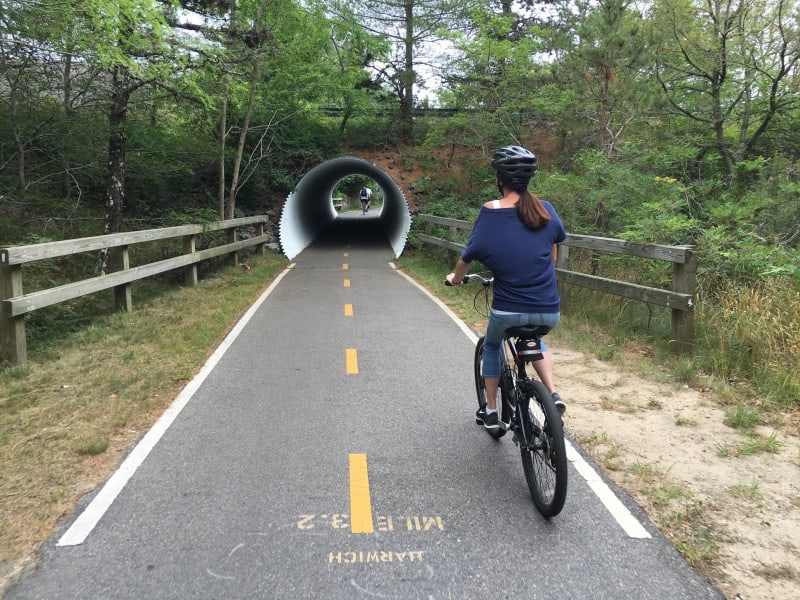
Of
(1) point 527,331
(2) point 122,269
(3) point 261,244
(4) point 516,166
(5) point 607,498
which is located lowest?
(5) point 607,498

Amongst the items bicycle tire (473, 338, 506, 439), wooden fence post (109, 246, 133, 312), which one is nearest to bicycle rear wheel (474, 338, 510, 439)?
bicycle tire (473, 338, 506, 439)

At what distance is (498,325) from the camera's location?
372 centimetres

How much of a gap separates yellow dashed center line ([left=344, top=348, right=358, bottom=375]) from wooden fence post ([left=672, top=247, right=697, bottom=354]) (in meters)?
3.67

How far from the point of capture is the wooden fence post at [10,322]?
5957mm

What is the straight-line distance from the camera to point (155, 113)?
13688mm

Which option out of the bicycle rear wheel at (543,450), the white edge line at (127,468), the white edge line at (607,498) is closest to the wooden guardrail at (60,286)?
the white edge line at (127,468)

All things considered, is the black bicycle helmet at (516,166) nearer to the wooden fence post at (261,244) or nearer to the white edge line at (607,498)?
the white edge line at (607,498)

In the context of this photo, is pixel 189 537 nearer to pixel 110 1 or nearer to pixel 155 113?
pixel 110 1

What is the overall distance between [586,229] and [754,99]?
13.9ft

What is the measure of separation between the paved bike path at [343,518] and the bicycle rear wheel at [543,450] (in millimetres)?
141

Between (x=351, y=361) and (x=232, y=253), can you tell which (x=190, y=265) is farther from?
(x=351, y=361)

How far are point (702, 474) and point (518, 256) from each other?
2.01m

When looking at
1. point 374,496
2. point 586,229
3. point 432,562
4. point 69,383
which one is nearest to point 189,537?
point 374,496

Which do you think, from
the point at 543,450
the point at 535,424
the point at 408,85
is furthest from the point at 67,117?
the point at 408,85
